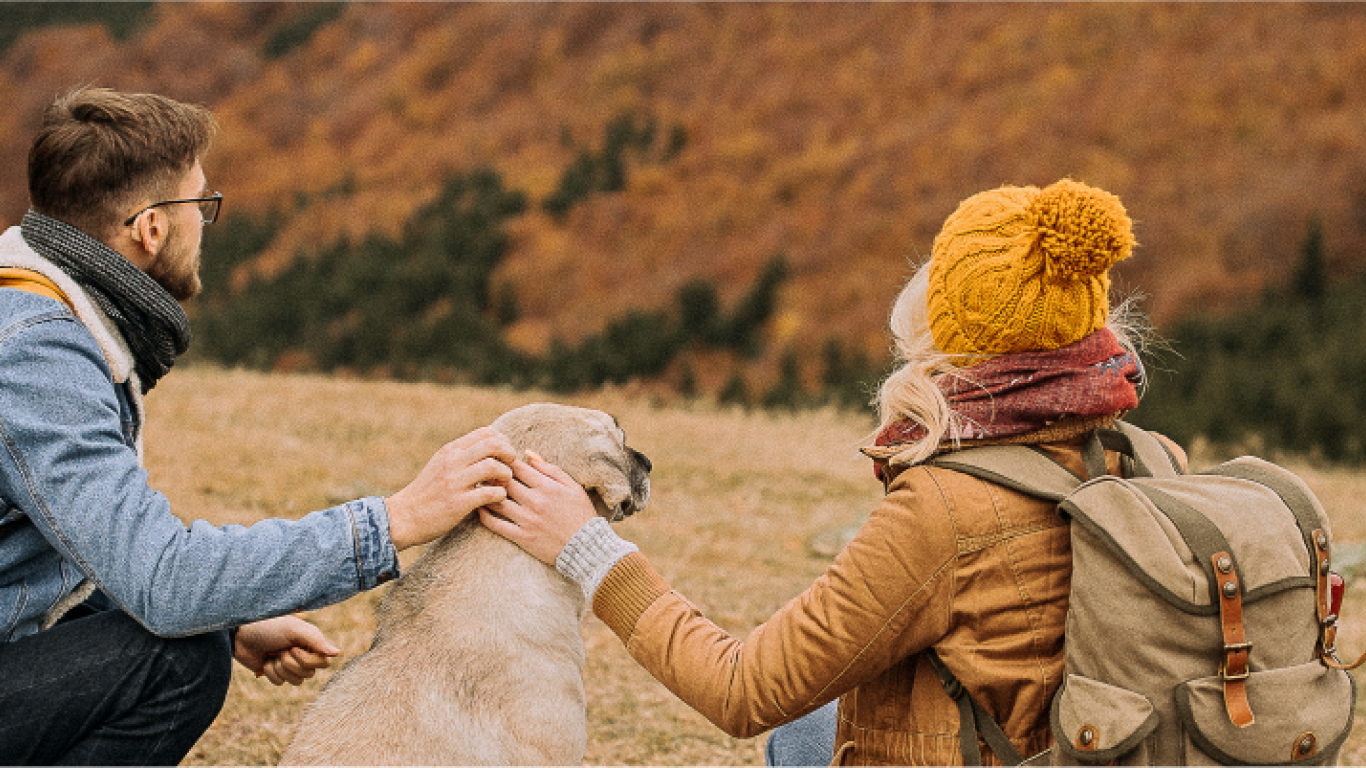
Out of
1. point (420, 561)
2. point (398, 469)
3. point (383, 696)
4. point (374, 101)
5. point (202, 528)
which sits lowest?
point (398, 469)

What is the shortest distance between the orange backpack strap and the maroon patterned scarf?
206 cm

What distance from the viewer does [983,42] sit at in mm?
39312

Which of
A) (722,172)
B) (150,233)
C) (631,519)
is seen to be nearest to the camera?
(150,233)

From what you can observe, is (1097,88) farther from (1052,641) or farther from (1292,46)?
(1052,641)

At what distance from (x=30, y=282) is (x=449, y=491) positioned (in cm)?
107

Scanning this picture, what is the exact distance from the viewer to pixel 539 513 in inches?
115

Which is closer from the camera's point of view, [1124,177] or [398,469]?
[398,469]

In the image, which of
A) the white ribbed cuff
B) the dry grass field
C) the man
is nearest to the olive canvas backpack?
the white ribbed cuff

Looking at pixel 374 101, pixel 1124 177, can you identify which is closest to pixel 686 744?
pixel 1124 177

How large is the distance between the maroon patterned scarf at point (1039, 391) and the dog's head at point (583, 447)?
100 cm

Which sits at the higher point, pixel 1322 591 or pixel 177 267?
pixel 177 267

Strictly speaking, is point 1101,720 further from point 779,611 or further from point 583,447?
point 583,447

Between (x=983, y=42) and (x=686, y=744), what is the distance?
38.4 m

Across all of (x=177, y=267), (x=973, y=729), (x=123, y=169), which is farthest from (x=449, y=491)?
(x=973, y=729)
